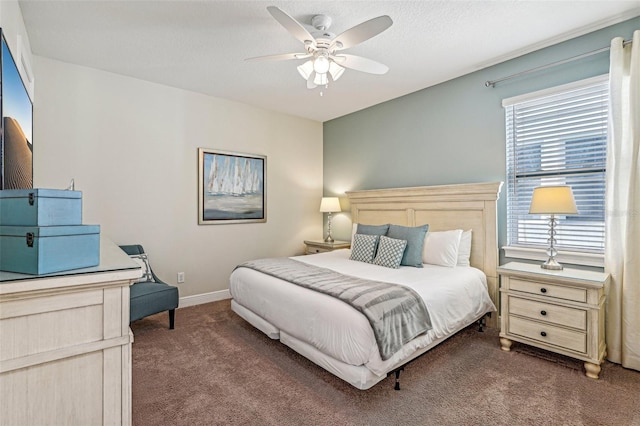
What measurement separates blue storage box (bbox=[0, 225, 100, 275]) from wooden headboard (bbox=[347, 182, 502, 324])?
3.37 metres

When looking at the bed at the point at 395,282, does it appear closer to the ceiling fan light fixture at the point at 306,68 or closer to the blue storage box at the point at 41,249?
the blue storage box at the point at 41,249

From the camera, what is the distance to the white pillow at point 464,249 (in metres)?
3.32

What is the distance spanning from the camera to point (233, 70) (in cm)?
339

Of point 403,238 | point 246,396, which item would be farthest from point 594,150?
point 246,396

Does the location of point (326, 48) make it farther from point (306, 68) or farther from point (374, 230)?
point (374, 230)

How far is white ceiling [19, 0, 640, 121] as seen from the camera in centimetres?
235

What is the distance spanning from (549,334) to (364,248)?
1.78m

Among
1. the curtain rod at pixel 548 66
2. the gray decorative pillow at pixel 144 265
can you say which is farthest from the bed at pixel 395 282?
the curtain rod at pixel 548 66

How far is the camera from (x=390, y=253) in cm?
327

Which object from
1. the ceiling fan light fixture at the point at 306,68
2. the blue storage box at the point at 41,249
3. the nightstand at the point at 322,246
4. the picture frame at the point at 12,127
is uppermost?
the ceiling fan light fixture at the point at 306,68

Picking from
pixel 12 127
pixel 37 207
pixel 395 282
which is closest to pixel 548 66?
pixel 395 282

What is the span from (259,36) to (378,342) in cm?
260

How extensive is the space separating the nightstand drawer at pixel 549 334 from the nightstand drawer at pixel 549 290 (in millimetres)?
244

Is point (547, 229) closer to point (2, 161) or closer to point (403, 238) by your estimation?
point (403, 238)
